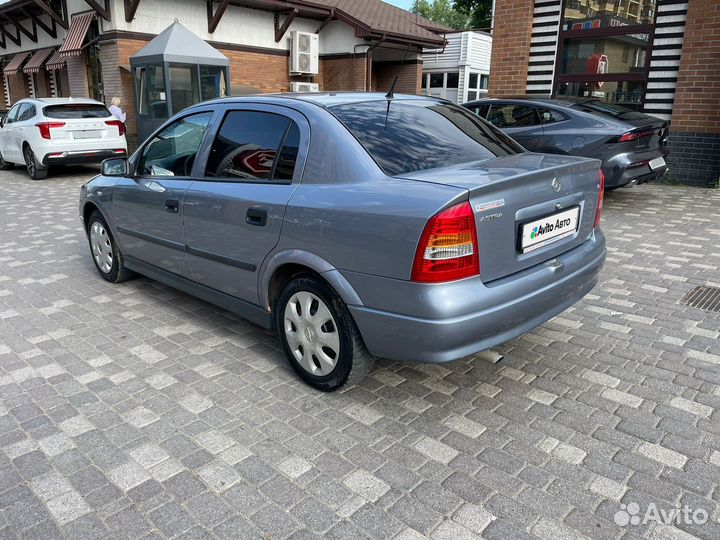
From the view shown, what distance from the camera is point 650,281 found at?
523 centimetres

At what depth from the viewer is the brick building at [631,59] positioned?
1034cm

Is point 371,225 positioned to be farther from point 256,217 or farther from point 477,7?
point 477,7

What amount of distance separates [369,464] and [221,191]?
1.95 m

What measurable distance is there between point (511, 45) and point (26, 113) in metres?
10.7

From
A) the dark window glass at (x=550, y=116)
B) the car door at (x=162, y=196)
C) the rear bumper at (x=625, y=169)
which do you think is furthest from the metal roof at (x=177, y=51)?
the rear bumper at (x=625, y=169)

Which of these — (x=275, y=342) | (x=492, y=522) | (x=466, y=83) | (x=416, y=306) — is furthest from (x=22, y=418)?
(x=466, y=83)

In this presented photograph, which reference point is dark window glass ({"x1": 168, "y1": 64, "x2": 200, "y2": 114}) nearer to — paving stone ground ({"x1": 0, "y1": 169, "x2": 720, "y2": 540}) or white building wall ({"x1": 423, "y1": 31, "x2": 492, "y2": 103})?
paving stone ground ({"x1": 0, "y1": 169, "x2": 720, "y2": 540})

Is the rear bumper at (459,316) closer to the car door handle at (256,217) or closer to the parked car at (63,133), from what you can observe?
the car door handle at (256,217)

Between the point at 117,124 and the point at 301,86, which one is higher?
the point at 301,86

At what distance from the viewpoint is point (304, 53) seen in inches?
773

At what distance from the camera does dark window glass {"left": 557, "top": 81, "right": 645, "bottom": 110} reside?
11383mm

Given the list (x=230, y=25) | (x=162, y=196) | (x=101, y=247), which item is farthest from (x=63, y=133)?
(x=162, y=196)

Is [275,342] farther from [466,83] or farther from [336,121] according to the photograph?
[466,83]

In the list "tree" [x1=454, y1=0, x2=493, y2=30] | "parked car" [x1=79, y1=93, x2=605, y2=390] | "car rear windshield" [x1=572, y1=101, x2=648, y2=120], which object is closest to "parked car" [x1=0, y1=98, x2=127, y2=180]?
"parked car" [x1=79, y1=93, x2=605, y2=390]
